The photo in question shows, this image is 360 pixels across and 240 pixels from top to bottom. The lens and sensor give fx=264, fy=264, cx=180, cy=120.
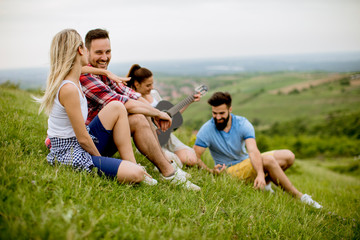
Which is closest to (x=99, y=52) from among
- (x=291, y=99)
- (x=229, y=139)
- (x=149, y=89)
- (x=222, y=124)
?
(x=149, y=89)

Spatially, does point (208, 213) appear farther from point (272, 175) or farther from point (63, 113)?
point (272, 175)

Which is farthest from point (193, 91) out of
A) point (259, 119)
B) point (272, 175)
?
point (259, 119)

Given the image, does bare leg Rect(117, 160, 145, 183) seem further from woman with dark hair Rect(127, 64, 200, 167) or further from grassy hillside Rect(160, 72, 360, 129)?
grassy hillside Rect(160, 72, 360, 129)

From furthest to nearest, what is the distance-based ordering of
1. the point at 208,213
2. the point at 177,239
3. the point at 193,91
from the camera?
the point at 193,91 < the point at 208,213 < the point at 177,239

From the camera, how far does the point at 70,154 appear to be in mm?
2816

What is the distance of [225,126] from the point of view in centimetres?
485

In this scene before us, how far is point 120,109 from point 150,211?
121cm

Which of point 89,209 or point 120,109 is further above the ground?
point 120,109

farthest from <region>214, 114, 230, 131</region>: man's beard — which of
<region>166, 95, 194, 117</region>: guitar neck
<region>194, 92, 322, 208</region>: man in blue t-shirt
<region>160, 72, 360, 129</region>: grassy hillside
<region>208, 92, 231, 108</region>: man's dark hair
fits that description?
<region>160, 72, 360, 129</region>: grassy hillside

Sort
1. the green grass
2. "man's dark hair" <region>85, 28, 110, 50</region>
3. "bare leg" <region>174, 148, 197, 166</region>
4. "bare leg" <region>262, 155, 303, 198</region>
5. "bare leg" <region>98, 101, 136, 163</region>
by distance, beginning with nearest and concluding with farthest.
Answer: the green grass < "bare leg" <region>98, 101, 136, 163</region> < "man's dark hair" <region>85, 28, 110, 50</region> < "bare leg" <region>262, 155, 303, 198</region> < "bare leg" <region>174, 148, 197, 166</region>

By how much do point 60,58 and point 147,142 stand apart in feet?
4.57

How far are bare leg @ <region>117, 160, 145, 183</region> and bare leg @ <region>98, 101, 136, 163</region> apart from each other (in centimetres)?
30

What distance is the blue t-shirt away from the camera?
4.75 meters

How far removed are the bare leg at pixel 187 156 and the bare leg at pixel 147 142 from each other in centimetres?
116
